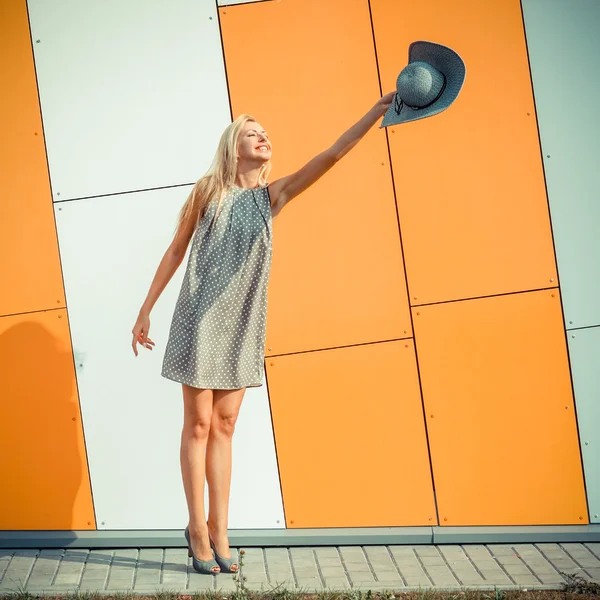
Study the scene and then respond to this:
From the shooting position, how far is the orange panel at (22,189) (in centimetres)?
420

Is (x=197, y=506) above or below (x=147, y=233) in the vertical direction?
below

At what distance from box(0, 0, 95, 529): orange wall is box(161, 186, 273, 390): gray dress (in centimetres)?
90

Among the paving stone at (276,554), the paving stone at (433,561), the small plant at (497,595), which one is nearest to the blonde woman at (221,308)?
the paving stone at (276,554)

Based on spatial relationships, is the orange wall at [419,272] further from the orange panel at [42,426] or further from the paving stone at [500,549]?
the orange panel at [42,426]

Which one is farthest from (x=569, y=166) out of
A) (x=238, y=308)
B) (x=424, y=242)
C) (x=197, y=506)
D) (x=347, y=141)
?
(x=197, y=506)

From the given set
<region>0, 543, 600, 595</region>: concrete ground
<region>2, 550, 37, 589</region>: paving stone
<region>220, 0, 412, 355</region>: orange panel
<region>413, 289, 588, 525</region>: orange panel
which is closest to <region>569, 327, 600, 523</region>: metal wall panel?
<region>413, 289, 588, 525</region>: orange panel

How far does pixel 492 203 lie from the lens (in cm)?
417

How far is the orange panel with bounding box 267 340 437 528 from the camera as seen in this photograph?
4203 mm

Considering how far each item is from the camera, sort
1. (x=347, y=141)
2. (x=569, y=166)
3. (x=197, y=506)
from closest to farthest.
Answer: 1. (x=347, y=141)
2. (x=197, y=506)
3. (x=569, y=166)

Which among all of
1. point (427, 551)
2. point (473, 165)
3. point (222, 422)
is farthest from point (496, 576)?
point (473, 165)

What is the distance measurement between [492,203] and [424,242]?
0.38 meters

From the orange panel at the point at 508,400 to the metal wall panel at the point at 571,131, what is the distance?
171 mm

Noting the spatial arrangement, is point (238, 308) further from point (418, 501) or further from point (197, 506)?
point (418, 501)

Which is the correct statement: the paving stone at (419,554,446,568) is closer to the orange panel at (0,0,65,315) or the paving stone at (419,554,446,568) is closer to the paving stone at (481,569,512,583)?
the paving stone at (481,569,512,583)
